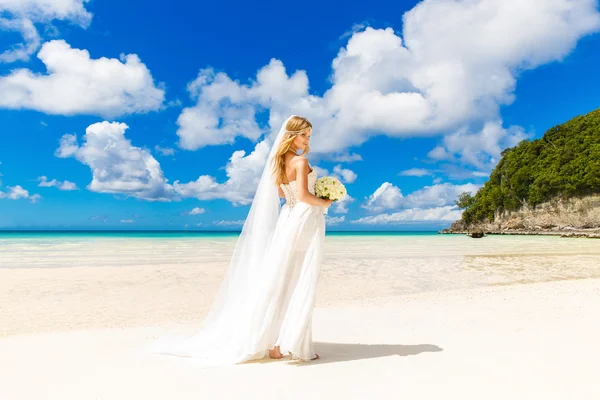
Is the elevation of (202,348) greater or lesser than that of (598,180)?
lesser

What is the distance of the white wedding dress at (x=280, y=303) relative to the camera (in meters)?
4.55

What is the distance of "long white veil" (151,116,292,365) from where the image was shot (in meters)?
4.63

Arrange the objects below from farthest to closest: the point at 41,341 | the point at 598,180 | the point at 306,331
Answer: the point at 598,180, the point at 41,341, the point at 306,331

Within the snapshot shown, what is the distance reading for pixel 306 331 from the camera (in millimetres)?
4566

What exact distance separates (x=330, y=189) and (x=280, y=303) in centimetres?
142

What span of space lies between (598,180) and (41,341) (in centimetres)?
8379

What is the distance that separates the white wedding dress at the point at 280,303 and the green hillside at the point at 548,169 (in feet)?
270

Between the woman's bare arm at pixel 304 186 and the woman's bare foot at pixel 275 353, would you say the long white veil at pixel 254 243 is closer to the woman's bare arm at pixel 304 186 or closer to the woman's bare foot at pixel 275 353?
the woman's bare arm at pixel 304 186

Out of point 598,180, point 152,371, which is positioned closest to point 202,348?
point 152,371

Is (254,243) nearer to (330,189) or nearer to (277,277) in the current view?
(277,277)

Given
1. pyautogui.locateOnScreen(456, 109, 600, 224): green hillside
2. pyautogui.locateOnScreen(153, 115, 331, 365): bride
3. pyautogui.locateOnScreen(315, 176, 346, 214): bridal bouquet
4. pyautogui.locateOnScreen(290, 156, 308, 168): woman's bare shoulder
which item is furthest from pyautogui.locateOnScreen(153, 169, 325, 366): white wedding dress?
pyautogui.locateOnScreen(456, 109, 600, 224): green hillside

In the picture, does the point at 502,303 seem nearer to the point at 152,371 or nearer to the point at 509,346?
the point at 509,346

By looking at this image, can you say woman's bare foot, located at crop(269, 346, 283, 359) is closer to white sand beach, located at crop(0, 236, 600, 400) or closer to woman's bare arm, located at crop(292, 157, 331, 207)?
white sand beach, located at crop(0, 236, 600, 400)

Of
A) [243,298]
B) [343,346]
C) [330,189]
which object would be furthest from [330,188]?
[343,346]
